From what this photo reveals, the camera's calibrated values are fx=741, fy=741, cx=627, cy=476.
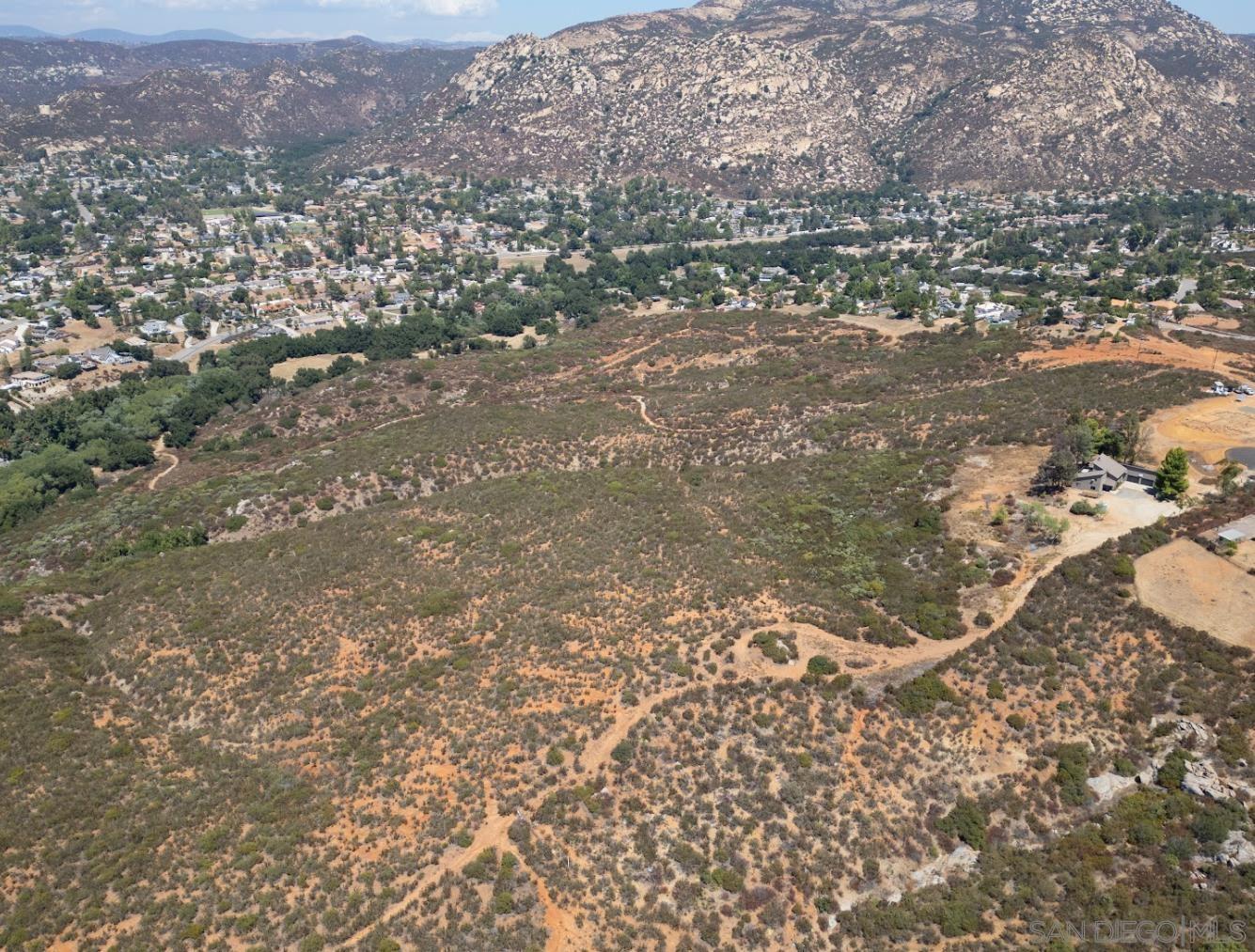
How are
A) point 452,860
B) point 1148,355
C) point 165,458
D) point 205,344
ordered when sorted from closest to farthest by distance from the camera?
point 452,860 → point 1148,355 → point 165,458 → point 205,344

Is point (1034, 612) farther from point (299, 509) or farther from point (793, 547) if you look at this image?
point (299, 509)

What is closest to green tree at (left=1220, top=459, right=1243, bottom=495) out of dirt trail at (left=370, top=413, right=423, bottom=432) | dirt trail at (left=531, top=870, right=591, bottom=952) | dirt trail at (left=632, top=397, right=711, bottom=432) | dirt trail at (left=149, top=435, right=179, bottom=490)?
dirt trail at (left=632, top=397, right=711, bottom=432)

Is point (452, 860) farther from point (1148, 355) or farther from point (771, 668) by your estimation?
point (1148, 355)

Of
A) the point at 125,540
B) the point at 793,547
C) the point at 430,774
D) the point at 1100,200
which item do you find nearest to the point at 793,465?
the point at 793,547

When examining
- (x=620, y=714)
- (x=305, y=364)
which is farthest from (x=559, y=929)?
(x=305, y=364)

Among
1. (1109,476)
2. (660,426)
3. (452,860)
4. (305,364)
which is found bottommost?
(305,364)

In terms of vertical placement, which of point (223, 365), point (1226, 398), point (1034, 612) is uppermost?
point (1226, 398)

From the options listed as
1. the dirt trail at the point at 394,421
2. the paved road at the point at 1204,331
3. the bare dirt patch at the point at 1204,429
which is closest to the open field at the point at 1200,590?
the bare dirt patch at the point at 1204,429
